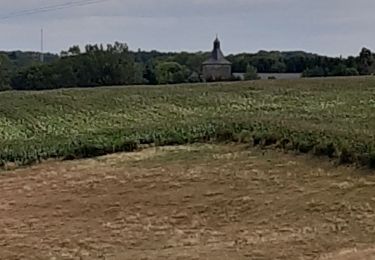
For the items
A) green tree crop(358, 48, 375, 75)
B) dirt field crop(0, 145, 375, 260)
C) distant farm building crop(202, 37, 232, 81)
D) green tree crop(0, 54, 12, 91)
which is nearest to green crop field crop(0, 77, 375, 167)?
dirt field crop(0, 145, 375, 260)

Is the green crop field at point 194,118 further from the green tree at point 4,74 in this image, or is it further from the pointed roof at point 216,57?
the pointed roof at point 216,57

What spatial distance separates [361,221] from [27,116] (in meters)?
11.8

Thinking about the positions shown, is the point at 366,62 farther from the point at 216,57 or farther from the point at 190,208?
the point at 190,208

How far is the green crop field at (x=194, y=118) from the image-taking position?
14312 mm

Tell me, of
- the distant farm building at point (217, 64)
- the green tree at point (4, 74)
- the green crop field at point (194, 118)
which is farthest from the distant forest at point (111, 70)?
the green crop field at point (194, 118)

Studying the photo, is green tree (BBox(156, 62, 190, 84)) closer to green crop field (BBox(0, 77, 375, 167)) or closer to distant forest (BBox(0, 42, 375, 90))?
distant forest (BBox(0, 42, 375, 90))

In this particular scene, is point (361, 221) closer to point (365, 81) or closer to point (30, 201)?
point (30, 201)

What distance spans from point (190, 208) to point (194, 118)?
26.4 ft

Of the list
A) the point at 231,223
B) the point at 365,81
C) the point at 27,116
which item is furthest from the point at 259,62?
the point at 231,223

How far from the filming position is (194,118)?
18.2 meters

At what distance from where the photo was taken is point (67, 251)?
328 inches

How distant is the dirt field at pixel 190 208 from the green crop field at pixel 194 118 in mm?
680

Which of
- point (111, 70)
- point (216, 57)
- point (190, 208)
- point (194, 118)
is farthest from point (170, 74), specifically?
point (190, 208)

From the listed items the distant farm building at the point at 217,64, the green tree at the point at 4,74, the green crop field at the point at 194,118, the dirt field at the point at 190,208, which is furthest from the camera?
the distant farm building at the point at 217,64
